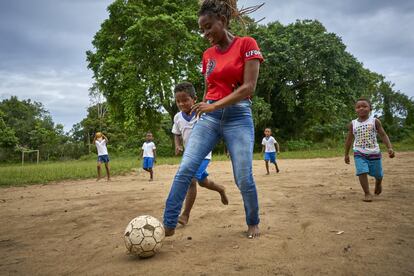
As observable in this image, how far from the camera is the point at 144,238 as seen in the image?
9.75ft

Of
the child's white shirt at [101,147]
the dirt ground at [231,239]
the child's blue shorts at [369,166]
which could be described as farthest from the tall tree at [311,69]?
the dirt ground at [231,239]

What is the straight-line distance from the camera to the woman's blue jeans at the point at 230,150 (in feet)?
10.5

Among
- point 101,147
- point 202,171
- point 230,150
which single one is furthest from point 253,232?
point 101,147

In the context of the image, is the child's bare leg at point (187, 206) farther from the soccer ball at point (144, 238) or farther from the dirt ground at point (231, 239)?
the soccer ball at point (144, 238)

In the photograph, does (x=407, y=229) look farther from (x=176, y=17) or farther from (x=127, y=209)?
(x=176, y=17)

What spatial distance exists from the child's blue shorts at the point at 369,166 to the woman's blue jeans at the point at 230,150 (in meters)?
2.84

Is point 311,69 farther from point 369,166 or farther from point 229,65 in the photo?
point 229,65

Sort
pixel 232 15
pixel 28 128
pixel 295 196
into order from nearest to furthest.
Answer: pixel 232 15 → pixel 295 196 → pixel 28 128

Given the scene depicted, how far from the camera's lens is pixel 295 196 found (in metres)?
5.89

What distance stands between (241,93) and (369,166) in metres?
3.50

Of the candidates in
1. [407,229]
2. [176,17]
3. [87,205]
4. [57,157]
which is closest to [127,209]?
[87,205]

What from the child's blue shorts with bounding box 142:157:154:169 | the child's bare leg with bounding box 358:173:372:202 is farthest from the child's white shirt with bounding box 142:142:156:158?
the child's bare leg with bounding box 358:173:372:202

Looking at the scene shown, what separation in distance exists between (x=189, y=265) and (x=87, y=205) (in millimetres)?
3816

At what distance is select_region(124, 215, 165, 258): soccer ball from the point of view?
2.97 metres
